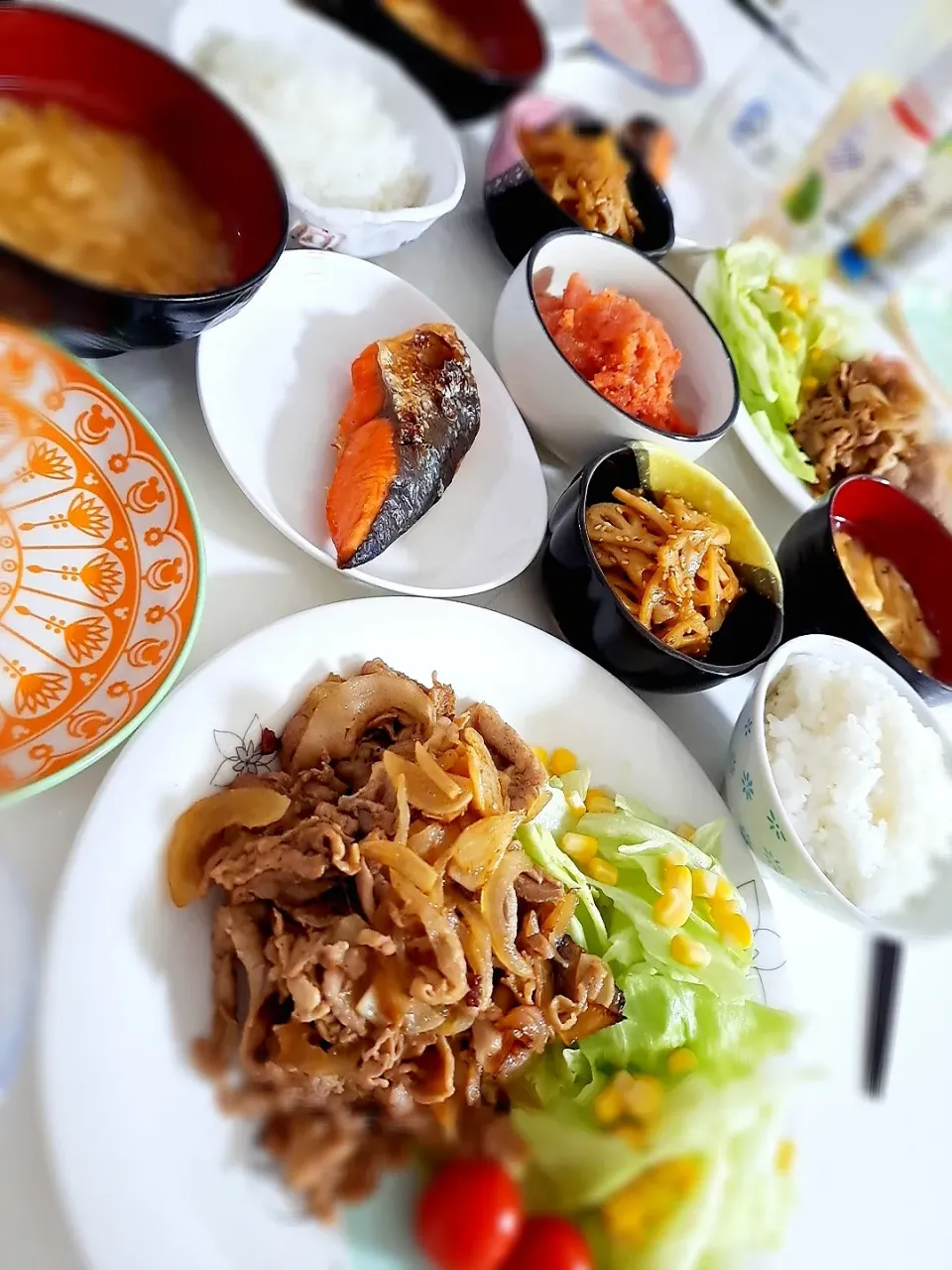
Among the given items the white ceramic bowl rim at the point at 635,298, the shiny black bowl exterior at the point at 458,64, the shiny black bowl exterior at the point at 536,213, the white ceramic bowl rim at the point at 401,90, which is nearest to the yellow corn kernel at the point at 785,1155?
the white ceramic bowl rim at the point at 635,298

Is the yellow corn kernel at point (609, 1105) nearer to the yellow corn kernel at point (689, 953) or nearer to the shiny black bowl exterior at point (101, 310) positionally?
the yellow corn kernel at point (689, 953)

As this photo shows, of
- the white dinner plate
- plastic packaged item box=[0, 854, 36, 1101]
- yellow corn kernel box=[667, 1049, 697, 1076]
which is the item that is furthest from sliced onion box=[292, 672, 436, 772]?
yellow corn kernel box=[667, 1049, 697, 1076]

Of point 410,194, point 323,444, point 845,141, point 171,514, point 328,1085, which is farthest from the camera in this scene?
point 845,141

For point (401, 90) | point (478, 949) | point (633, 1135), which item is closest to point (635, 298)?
point (401, 90)

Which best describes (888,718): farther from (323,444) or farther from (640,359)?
(323,444)

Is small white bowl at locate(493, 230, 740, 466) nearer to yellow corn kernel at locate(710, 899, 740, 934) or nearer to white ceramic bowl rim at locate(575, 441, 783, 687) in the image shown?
white ceramic bowl rim at locate(575, 441, 783, 687)

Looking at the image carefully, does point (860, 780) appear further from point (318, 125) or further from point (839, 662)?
point (318, 125)

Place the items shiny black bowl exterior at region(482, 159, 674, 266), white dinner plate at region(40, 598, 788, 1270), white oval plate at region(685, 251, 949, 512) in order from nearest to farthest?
1. white dinner plate at region(40, 598, 788, 1270)
2. shiny black bowl exterior at region(482, 159, 674, 266)
3. white oval plate at region(685, 251, 949, 512)

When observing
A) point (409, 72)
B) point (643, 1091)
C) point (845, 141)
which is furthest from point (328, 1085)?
point (845, 141)
